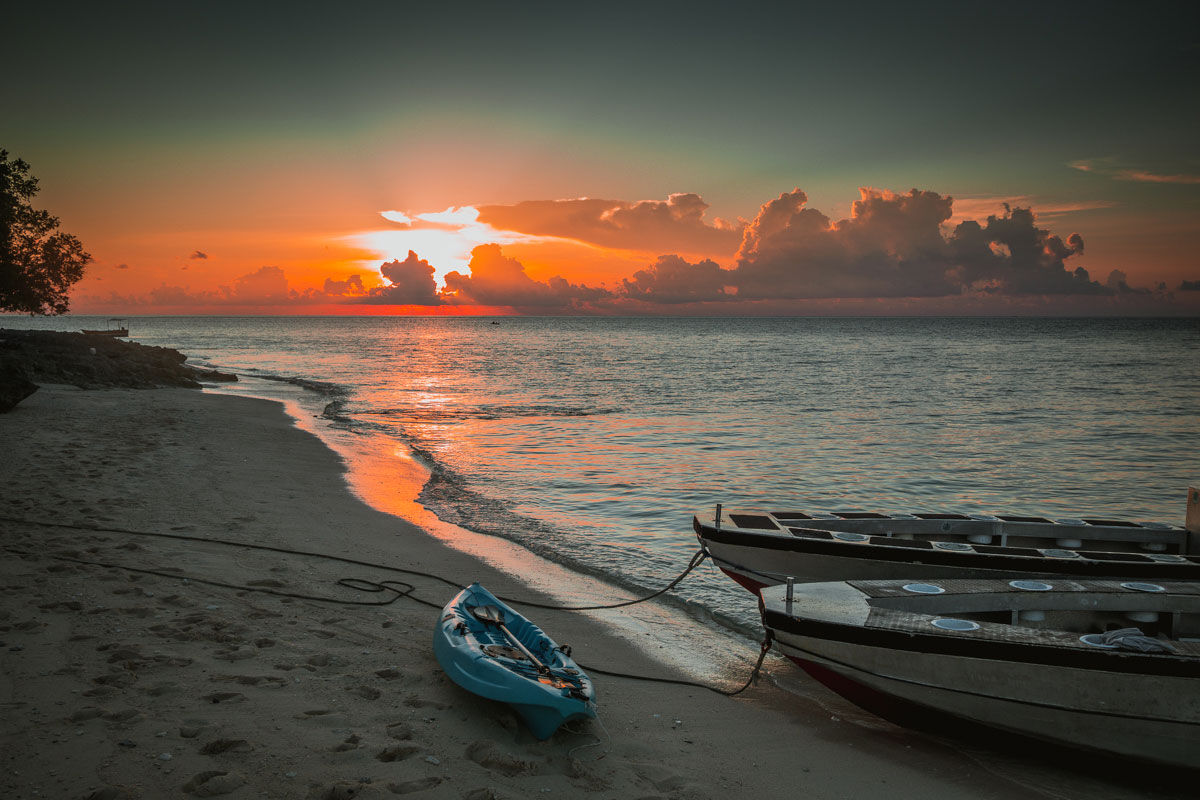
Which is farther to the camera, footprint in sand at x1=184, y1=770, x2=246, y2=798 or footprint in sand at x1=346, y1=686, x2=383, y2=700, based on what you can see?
footprint in sand at x1=346, y1=686, x2=383, y2=700

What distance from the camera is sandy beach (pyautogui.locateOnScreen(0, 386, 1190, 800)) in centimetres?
412

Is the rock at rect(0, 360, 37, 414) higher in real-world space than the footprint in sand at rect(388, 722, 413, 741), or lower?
higher

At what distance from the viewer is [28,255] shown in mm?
34781

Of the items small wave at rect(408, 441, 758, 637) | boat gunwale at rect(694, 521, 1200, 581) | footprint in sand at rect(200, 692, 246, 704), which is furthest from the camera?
small wave at rect(408, 441, 758, 637)

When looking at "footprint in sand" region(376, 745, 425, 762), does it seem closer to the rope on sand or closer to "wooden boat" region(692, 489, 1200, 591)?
the rope on sand

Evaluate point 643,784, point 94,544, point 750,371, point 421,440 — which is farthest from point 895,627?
point 750,371

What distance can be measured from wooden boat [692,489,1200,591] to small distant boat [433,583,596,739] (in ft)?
8.25

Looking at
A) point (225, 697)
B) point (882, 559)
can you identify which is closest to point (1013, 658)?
point (882, 559)

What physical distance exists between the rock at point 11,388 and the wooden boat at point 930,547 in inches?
658

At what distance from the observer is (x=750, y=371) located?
157 ft

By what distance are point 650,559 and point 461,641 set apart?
482 centimetres

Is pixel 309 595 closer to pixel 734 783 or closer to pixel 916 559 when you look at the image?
pixel 734 783

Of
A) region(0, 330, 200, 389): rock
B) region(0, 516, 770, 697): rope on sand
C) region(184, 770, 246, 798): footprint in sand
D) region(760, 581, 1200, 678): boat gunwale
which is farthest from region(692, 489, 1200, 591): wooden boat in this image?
region(0, 330, 200, 389): rock

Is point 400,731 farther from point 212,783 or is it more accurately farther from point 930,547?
point 930,547
